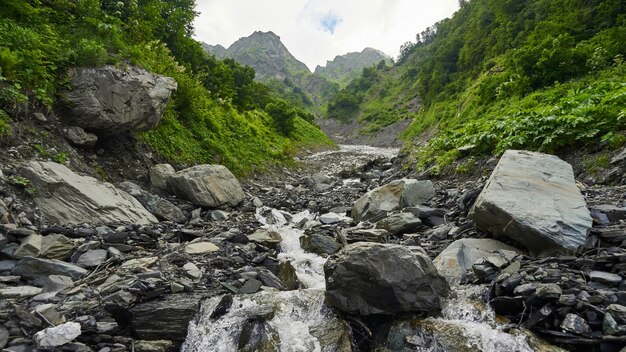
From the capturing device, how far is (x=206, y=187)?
41.2ft

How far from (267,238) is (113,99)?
22.9ft

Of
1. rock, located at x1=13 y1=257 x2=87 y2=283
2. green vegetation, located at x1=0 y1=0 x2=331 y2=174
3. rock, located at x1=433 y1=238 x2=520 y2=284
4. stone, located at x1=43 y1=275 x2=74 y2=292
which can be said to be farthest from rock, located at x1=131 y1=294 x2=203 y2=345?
green vegetation, located at x1=0 y1=0 x2=331 y2=174

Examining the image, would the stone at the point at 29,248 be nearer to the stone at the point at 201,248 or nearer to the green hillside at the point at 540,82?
the stone at the point at 201,248

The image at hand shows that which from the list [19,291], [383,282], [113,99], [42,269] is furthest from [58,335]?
[113,99]

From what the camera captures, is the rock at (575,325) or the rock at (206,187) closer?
the rock at (575,325)

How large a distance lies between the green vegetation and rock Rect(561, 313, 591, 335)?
12.0 metres

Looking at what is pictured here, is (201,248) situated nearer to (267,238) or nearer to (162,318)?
(267,238)

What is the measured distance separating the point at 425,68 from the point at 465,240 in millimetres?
63376

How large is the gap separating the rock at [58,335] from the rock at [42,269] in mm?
1779

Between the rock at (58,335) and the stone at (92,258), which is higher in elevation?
the stone at (92,258)

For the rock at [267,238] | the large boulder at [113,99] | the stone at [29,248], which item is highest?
the large boulder at [113,99]

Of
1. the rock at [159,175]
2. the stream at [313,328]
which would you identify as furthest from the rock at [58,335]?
the rock at [159,175]

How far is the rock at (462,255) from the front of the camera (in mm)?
6496

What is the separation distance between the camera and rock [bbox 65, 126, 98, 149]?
10410 millimetres
